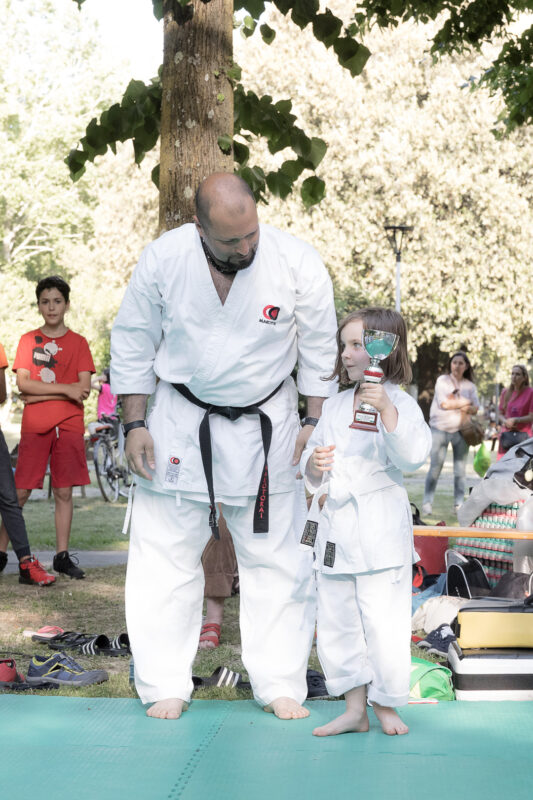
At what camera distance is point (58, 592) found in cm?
679

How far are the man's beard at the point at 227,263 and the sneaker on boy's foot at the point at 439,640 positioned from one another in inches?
92.5

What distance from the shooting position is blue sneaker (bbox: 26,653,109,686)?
4.47 meters

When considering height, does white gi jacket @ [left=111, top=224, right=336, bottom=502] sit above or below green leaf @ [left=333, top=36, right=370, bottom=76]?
below

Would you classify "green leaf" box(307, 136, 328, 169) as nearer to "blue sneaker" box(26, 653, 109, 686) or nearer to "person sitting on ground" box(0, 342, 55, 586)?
"person sitting on ground" box(0, 342, 55, 586)

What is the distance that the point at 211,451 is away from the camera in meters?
3.93

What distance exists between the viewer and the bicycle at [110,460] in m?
13.5

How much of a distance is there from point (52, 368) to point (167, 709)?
3901 millimetres

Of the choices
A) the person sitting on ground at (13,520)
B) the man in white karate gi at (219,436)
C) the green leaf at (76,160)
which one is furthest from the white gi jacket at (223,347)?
the person sitting on ground at (13,520)

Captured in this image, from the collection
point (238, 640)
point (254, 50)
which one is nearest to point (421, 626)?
point (238, 640)

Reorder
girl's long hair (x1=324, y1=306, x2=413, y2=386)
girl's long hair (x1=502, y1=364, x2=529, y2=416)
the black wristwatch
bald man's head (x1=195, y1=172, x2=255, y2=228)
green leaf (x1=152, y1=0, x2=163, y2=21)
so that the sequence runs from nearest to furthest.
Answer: bald man's head (x1=195, y1=172, x2=255, y2=228) < girl's long hair (x1=324, y1=306, x2=413, y2=386) < the black wristwatch < green leaf (x1=152, y1=0, x2=163, y2=21) < girl's long hair (x1=502, y1=364, x2=529, y2=416)

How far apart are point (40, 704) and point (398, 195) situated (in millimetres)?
24005

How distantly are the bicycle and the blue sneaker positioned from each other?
867 centimetres

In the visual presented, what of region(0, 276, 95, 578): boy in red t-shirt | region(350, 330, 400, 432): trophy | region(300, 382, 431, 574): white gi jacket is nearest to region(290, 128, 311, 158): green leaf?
region(0, 276, 95, 578): boy in red t-shirt

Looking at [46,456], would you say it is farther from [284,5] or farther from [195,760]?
[195,760]
